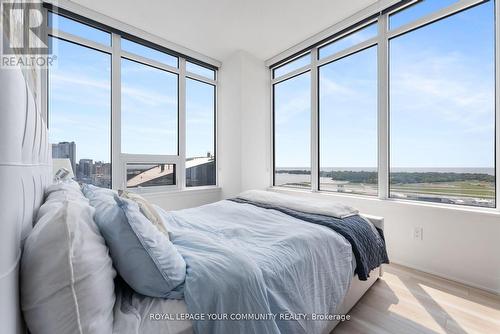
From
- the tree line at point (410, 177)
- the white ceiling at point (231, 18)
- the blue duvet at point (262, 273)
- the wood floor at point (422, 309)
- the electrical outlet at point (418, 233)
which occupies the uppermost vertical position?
the white ceiling at point (231, 18)

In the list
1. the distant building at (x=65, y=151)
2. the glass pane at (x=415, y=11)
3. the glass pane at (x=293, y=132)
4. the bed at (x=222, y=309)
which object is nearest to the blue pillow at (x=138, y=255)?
the bed at (x=222, y=309)

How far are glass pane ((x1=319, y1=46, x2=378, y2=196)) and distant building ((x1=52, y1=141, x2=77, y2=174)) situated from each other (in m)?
3.36

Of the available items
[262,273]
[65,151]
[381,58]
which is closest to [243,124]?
[381,58]

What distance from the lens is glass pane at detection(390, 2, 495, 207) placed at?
2152mm

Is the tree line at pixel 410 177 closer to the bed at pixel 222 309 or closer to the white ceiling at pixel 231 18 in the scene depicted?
the bed at pixel 222 309

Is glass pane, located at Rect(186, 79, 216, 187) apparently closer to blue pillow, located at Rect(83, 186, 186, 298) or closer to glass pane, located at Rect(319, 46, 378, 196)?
glass pane, located at Rect(319, 46, 378, 196)

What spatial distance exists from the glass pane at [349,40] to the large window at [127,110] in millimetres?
1985

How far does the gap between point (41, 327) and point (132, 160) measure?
2.97m

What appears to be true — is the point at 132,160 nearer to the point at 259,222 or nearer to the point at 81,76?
the point at 81,76

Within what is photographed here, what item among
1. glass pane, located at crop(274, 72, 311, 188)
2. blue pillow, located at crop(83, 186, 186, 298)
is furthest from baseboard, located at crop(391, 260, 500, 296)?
blue pillow, located at crop(83, 186, 186, 298)

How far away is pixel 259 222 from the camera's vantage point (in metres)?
1.74

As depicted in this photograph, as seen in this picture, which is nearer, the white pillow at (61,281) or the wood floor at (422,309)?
the white pillow at (61,281)

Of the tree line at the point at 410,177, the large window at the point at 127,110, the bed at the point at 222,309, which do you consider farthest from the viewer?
the large window at the point at 127,110

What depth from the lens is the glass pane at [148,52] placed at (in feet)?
10.5
